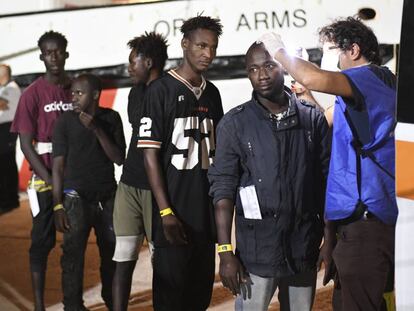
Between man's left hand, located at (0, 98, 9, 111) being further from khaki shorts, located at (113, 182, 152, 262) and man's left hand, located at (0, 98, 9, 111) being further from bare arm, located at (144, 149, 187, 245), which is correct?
bare arm, located at (144, 149, 187, 245)

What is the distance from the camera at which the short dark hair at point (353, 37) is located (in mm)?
4426

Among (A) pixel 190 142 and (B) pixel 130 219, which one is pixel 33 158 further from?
(A) pixel 190 142

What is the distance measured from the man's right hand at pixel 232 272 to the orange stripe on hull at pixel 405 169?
817 mm

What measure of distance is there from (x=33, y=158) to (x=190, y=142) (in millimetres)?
1812

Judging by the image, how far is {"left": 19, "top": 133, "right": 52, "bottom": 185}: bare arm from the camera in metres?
6.32

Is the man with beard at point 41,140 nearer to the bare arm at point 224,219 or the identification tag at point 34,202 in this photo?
the identification tag at point 34,202

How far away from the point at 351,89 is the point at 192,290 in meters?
1.63

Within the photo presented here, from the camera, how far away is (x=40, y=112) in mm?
6488

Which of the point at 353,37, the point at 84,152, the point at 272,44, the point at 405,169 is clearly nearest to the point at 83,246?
the point at 84,152

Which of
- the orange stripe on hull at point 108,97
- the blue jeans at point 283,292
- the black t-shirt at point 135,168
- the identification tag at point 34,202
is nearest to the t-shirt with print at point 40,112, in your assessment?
the identification tag at point 34,202

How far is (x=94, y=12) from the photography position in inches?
399

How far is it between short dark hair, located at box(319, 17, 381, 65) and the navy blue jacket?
39 centimetres

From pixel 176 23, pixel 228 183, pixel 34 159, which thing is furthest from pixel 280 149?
pixel 176 23

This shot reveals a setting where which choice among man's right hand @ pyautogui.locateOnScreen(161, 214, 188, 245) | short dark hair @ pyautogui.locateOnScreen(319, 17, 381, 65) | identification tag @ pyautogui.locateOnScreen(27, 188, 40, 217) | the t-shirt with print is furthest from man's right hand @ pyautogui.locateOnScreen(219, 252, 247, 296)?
the t-shirt with print
